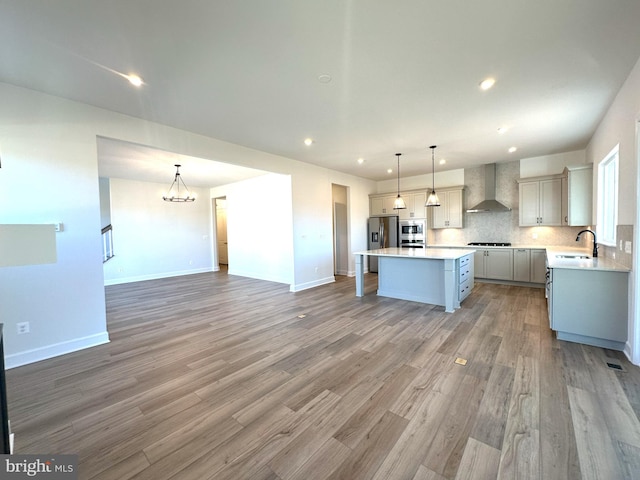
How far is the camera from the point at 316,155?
537cm

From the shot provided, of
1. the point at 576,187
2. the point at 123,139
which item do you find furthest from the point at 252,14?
the point at 576,187

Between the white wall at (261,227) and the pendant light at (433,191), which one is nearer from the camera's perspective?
the pendant light at (433,191)

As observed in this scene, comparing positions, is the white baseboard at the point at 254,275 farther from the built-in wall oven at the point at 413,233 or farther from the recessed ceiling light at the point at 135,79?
the recessed ceiling light at the point at 135,79

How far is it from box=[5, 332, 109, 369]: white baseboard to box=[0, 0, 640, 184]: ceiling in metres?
2.76

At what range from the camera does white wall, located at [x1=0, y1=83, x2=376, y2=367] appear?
2.65 m

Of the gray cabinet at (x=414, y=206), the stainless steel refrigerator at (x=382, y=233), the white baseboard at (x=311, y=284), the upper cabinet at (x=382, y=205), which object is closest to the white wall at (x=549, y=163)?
the gray cabinet at (x=414, y=206)

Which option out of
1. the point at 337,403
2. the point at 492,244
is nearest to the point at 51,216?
the point at 337,403

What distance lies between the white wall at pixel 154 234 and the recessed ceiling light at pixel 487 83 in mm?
8022

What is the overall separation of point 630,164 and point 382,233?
5.08 metres

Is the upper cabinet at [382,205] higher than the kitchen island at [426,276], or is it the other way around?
the upper cabinet at [382,205]

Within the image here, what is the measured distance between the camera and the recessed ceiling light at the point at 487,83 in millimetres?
2666

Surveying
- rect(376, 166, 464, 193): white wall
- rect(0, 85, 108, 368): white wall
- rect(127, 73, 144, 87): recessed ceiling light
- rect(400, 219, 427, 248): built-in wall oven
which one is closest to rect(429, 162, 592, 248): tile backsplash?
rect(376, 166, 464, 193): white wall

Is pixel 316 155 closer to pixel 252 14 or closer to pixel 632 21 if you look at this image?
pixel 252 14

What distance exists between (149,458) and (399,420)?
1594 mm
